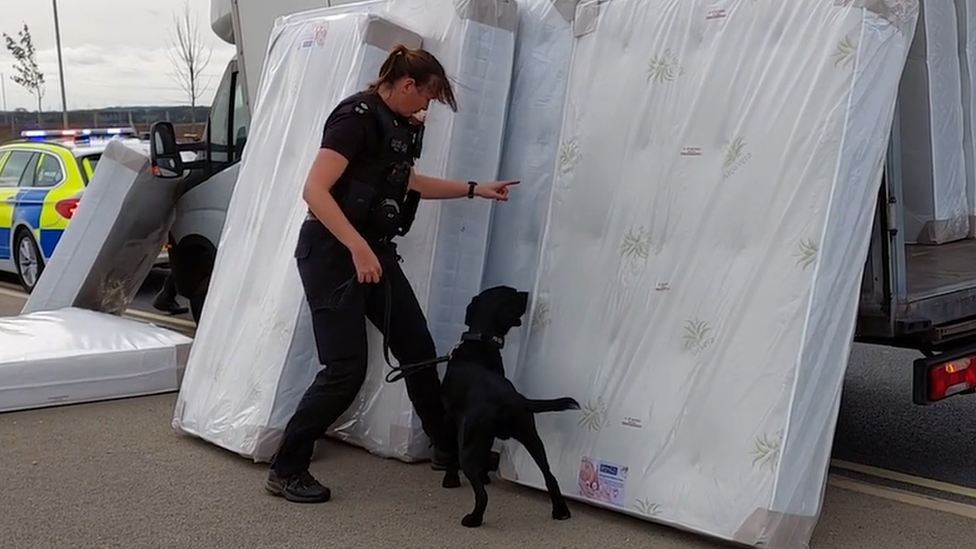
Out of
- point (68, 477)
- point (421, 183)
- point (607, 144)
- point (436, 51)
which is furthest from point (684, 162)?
point (68, 477)

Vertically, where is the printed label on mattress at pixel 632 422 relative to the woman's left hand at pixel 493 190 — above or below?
below

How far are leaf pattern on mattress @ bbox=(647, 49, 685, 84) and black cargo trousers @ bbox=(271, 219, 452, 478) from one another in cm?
129

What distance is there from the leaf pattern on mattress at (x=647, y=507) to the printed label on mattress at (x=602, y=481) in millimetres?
80

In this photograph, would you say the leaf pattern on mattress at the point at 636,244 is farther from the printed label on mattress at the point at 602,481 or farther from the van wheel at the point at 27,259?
the van wheel at the point at 27,259

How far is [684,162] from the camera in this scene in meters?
4.18

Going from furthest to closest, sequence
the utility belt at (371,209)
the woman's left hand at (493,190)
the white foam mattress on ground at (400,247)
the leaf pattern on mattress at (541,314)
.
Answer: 1. the white foam mattress on ground at (400,247)
2. the woman's left hand at (493,190)
3. the leaf pattern on mattress at (541,314)
4. the utility belt at (371,209)

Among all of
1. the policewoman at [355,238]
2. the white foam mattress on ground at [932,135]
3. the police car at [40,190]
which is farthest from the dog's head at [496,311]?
the police car at [40,190]

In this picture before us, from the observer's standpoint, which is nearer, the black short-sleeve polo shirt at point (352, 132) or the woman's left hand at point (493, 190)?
the black short-sleeve polo shirt at point (352, 132)

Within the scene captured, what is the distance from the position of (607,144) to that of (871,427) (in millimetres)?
2434

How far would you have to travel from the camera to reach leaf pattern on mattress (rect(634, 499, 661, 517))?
3971 millimetres

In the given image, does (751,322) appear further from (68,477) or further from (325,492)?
(68,477)

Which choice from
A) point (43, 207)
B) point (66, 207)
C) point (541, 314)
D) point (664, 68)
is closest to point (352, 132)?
point (541, 314)

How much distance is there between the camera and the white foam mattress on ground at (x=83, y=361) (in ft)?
19.8

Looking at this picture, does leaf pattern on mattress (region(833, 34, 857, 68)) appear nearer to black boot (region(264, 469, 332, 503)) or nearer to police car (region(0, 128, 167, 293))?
black boot (region(264, 469, 332, 503))
